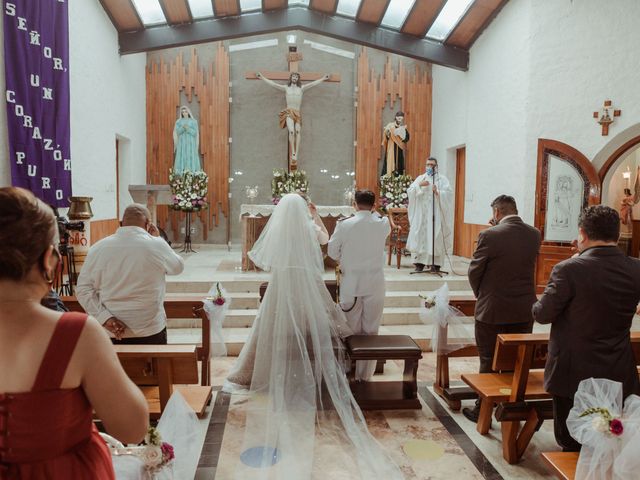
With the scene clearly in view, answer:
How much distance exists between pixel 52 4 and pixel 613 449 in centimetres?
673

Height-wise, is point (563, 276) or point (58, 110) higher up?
point (58, 110)

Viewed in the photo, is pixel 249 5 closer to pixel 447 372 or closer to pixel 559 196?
pixel 559 196

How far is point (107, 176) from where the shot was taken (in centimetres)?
850

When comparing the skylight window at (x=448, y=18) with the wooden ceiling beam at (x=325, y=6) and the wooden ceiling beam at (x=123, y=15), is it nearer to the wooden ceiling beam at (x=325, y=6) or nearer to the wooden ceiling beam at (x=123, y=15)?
the wooden ceiling beam at (x=325, y=6)

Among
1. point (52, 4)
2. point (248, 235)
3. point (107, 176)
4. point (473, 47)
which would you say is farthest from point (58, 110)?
point (473, 47)

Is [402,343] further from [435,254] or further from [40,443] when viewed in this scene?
[435,254]

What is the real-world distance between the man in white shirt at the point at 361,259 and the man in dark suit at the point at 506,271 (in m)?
0.81

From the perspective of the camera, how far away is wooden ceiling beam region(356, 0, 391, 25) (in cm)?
888

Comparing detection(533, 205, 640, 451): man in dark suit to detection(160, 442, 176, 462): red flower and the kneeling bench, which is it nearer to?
the kneeling bench

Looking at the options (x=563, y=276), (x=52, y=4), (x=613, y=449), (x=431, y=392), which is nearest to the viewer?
(x=613, y=449)

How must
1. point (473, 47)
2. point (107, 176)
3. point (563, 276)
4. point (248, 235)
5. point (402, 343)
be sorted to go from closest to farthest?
point (563, 276)
point (402, 343)
point (248, 235)
point (107, 176)
point (473, 47)

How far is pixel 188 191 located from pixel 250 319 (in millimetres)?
4691

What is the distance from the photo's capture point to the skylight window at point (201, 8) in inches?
347

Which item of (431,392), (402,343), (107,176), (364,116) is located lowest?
(431,392)
